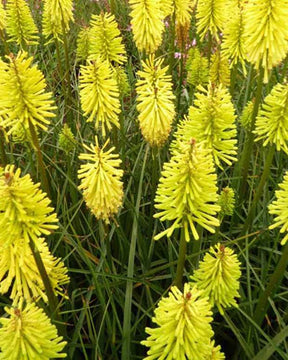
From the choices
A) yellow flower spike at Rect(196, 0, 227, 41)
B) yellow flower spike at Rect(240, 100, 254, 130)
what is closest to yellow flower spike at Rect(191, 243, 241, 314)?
yellow flower spike at Rect(240, 100, 254, 130)

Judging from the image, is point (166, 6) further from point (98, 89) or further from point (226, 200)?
point (226, 200)

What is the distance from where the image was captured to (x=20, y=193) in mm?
1649

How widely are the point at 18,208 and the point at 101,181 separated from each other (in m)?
0.56

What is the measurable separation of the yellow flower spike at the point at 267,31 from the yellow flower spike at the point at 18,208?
4.21ft

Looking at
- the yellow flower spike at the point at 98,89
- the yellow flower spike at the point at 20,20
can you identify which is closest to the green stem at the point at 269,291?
the yellow flower spike at the point at 98,89

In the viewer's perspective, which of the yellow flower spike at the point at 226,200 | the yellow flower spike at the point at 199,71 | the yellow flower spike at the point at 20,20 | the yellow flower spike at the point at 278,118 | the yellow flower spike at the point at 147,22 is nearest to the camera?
the yellow flower spike at the point at 278,118

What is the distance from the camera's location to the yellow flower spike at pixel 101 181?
212cm

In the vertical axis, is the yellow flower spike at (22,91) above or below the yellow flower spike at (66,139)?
above

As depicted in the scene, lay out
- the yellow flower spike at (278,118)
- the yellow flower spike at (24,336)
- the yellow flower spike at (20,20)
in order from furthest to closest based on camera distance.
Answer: the yellow flower spike at (20,20)
the yellow flower spike at (278,118)
the yellow flower spike at (24,336)

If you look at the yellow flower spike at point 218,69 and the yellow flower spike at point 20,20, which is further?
the yellow flower spike at point 218,69

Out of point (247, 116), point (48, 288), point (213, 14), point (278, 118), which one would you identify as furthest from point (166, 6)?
point (48, 288)

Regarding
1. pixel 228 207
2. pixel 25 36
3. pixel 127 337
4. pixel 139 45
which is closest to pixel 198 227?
pixel 228 207

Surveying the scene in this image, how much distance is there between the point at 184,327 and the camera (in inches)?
64.3

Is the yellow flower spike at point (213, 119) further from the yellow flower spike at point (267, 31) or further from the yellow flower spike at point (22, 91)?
the yellow flower spike at point (22, 91)
